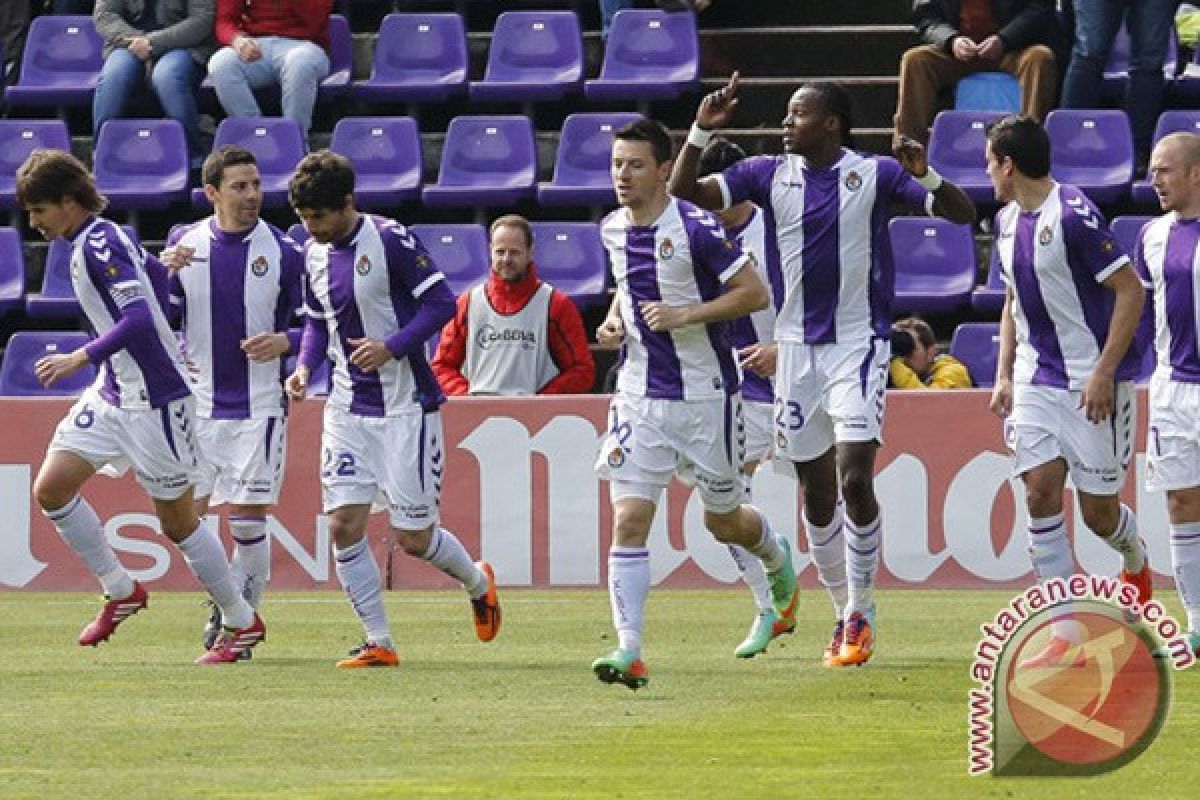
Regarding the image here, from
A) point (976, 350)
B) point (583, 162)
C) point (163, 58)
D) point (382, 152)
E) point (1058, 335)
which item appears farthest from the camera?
point (163, 58)

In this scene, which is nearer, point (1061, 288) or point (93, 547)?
point (1061, 288)

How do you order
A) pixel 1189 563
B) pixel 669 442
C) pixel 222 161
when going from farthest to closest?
pixel 222 161 < pixel 1189 563 < pixel 669 442

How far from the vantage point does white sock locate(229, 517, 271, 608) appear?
12.6 metres

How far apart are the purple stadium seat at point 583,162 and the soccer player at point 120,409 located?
6.47 m

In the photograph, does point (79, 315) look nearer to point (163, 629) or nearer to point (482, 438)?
point (482, 438)

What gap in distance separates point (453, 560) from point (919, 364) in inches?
187

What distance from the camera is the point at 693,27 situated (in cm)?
1909

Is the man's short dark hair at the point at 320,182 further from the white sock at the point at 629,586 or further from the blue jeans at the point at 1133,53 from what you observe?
the blue jeans at the point at 1133,53

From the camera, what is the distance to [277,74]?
19.2 meters

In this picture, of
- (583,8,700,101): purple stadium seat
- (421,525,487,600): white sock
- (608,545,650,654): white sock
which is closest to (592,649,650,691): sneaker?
(608,545,650,654): white sock

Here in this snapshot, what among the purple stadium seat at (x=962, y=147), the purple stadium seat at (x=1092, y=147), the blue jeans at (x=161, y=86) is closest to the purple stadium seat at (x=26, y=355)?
the blue jeans at (x=161, y=86)

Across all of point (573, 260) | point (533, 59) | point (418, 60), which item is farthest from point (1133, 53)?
point (418, 60)

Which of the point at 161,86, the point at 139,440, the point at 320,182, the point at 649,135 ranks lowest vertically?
the point at 161,86

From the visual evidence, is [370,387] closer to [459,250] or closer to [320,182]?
[320,182]
